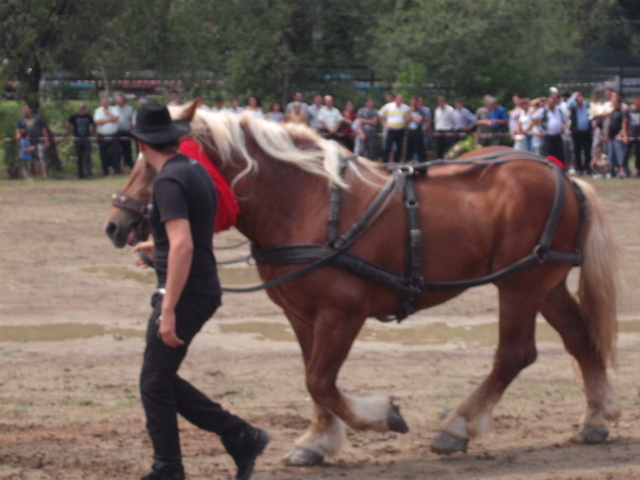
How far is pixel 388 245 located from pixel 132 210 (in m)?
1.31

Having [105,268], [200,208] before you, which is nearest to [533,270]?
[200,208]

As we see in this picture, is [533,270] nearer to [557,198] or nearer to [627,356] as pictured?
[557,198]

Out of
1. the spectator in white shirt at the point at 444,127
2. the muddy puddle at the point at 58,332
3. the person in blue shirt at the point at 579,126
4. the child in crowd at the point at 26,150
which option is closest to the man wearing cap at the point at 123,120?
the child in crowd at the point at 26,150

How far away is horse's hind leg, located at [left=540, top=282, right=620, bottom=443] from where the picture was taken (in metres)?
5.68

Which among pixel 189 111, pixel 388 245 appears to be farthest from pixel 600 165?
pixel 189 111

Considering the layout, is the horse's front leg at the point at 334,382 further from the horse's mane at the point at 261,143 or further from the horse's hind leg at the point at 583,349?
the horse's hind leg at the point at 583,349

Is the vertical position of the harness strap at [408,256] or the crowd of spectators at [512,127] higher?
the harness strap at [408,256]

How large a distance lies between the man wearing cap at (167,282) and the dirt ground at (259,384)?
54 centimetres

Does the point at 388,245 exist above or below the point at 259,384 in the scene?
above

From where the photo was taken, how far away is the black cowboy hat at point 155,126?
14.3 feet

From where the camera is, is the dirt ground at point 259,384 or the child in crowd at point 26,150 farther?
the child in crowd at point 26,150

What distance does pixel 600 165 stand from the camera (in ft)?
67.5

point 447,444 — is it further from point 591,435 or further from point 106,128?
point 106,128

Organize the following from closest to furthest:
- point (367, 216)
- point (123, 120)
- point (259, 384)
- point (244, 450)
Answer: point (244, 450), point (367, 216), point (259, 384), point (123, 120)
